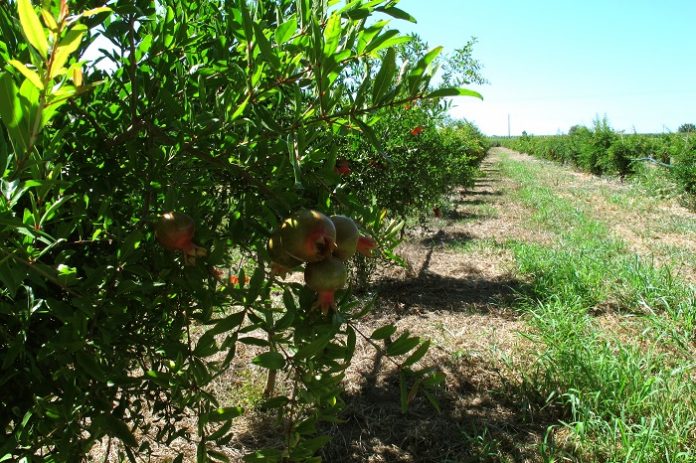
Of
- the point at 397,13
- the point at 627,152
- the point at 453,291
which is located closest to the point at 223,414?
the point at 397,13

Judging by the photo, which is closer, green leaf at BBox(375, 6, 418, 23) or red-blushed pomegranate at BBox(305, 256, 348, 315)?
red-blushed pomegranate at BBox(305, 256, 348, 315)

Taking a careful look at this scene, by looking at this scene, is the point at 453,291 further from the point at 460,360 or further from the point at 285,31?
the point at 285,31

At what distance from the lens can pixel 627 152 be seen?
16.7 meters

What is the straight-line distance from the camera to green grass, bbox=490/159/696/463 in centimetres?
228

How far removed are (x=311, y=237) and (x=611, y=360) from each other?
275 centimetres

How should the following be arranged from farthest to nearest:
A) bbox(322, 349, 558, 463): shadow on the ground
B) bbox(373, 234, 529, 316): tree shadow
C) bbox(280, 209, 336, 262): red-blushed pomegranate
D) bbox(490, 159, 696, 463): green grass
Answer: bbox(373, 234, 529, 316): tree shadow, bbox(322, 349, 558, 463): shadow on the ground, bbox(490, 159, 696, 463): green grass, bbox(280, 209, 336, 262): red-blushed pomegranate

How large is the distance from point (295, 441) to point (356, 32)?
65 cm

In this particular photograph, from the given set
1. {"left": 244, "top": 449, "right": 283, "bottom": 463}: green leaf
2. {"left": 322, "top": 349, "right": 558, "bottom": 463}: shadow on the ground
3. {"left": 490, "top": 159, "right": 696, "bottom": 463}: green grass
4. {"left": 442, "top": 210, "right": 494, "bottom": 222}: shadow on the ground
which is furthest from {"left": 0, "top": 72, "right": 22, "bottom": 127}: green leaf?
{"left": 442, "top": 210, "right": 494, "bottom": 222}: shadow on the ground

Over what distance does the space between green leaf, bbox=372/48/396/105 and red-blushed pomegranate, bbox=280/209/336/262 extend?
7.2 inches

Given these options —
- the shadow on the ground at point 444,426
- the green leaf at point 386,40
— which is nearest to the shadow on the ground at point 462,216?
the shadow on the ground at point 444,426

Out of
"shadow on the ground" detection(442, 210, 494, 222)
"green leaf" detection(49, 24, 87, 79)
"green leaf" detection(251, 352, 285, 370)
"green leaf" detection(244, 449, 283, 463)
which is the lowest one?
"shadow on the ground" detection(442, 210, 494, 222)

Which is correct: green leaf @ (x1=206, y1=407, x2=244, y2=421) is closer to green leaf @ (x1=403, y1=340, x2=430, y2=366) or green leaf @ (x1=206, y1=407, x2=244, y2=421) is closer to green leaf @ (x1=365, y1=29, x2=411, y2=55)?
green leaf @ (x1=403, y1=340, x2=430, y2=366)

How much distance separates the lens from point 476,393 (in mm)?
2955

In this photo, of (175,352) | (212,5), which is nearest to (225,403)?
(175,352)
